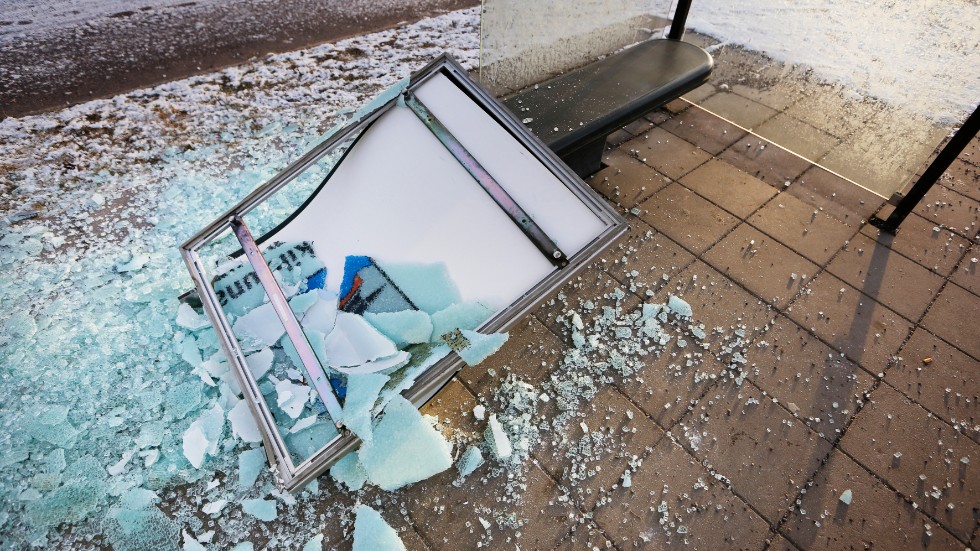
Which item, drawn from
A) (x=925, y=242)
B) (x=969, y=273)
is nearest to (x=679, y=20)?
(x=925, y=242)

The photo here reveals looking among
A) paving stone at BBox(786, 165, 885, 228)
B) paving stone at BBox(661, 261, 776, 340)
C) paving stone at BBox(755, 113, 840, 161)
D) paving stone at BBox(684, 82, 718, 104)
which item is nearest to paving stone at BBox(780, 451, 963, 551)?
paving stone at BBox(661, 261, 776, 340)

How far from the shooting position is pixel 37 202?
119 inches

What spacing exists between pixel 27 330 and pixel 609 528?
280 centimetres

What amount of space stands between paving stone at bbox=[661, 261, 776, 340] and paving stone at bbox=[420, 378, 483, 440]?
4.08 ft

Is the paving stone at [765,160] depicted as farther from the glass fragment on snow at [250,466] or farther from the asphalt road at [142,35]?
the glass fragment on snow at [250,466]

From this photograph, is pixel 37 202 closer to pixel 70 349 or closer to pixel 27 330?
pixel 27 330

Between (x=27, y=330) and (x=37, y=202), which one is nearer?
(x=27, y=330)

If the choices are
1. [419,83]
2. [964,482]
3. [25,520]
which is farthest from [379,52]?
[964,482]

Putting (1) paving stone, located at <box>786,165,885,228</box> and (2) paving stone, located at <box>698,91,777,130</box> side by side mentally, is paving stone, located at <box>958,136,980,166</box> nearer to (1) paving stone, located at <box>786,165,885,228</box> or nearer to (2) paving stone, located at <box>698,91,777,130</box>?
(1) paving stone, located at <box>786,165,885,228</box>

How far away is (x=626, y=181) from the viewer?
11.0ft

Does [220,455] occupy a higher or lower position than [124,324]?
lower

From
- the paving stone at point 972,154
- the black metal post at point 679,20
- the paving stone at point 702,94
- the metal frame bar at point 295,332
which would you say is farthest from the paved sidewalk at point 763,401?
the black metal post at point 679,20

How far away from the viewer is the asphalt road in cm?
387

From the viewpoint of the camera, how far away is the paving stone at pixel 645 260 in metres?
2.76
